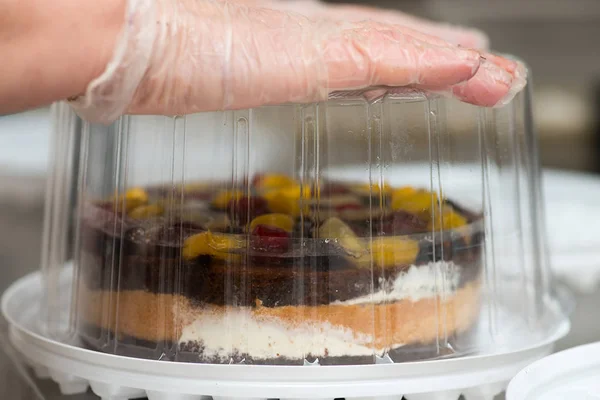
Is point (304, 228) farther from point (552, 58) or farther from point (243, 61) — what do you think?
point (552, 58)

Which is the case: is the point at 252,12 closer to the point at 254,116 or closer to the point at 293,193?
the point at 254,116

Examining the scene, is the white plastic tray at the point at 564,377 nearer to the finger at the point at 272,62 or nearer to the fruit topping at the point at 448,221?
the fruit topping at the point at 448,221

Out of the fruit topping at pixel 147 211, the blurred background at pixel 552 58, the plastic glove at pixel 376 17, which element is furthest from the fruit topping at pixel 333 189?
the blurred background at pixel 552 58

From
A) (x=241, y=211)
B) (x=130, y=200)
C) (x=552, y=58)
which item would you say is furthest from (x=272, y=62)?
(x=552, y=58)

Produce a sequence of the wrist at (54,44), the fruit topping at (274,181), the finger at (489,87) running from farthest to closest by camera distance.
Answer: the fruit topping at (274,181) < the finger at (489,87) < the wrist at (54,44)

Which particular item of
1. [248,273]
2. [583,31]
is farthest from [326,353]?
[583,31]

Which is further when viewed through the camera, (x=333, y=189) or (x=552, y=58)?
(x=552, y=58)

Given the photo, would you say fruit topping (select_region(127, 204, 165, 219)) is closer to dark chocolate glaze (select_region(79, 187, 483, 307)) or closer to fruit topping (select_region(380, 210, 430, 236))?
dark chocolate glaze (select_region(79, 187, 483, 307))
